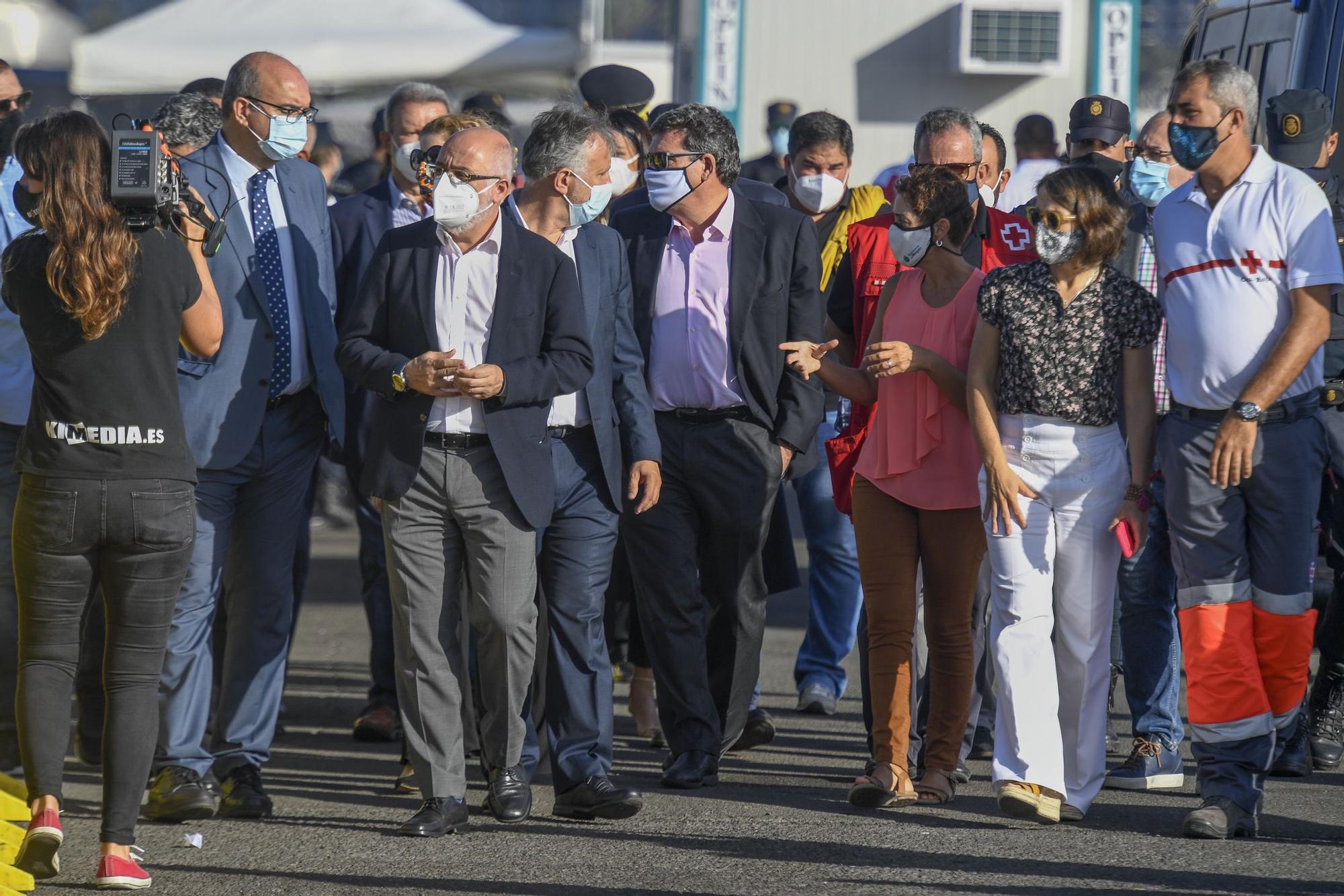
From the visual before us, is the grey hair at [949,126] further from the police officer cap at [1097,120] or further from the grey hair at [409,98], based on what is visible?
the grey hair at [409,98]

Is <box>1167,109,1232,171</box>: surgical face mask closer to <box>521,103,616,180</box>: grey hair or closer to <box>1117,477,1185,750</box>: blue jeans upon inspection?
<box>1117,477,1185,750</box>: blue jeans

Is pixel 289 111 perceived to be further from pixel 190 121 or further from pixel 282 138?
pixel 190 121

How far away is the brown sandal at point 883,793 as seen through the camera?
19.1 feet

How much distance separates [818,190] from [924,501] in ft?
6.21

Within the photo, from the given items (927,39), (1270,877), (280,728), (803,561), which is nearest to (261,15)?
(927,39)

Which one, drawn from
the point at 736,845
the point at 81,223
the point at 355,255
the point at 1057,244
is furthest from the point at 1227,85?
the point at 81,223

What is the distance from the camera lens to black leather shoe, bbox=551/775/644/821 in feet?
18.7

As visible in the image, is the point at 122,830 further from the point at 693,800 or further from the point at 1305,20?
the point at 1305,20

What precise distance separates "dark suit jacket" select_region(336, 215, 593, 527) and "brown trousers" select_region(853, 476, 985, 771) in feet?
3.52

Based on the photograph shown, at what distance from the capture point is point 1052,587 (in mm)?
5641

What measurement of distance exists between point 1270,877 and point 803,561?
698 centimetres

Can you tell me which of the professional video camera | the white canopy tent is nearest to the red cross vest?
the professional video camera

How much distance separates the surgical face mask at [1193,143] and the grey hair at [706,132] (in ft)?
4.90

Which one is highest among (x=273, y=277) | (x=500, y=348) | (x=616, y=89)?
Answer: (x=616, y=89)
